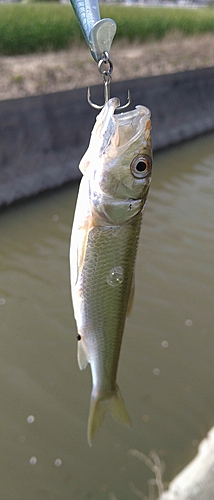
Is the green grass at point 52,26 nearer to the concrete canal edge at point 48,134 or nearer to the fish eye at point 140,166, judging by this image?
the concrete canal edge at point 48,134

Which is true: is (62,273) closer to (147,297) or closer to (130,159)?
(147,297)

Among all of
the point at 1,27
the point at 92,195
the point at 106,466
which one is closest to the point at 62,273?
the point at 106,466

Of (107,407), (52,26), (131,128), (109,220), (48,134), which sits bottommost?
(48,134)

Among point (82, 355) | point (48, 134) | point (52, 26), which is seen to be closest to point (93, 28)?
point (82, 355)

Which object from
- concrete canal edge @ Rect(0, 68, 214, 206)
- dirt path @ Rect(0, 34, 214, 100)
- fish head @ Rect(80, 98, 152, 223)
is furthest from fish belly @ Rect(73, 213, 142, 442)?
dirt path @ Rect(0, 34, 214, 100)

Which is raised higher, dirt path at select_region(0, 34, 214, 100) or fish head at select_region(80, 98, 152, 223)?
fish head at select_region(80, 98, 152, 223)

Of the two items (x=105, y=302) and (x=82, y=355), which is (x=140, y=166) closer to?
(x=105, y=302)

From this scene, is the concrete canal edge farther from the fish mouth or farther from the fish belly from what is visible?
the fish mouth
